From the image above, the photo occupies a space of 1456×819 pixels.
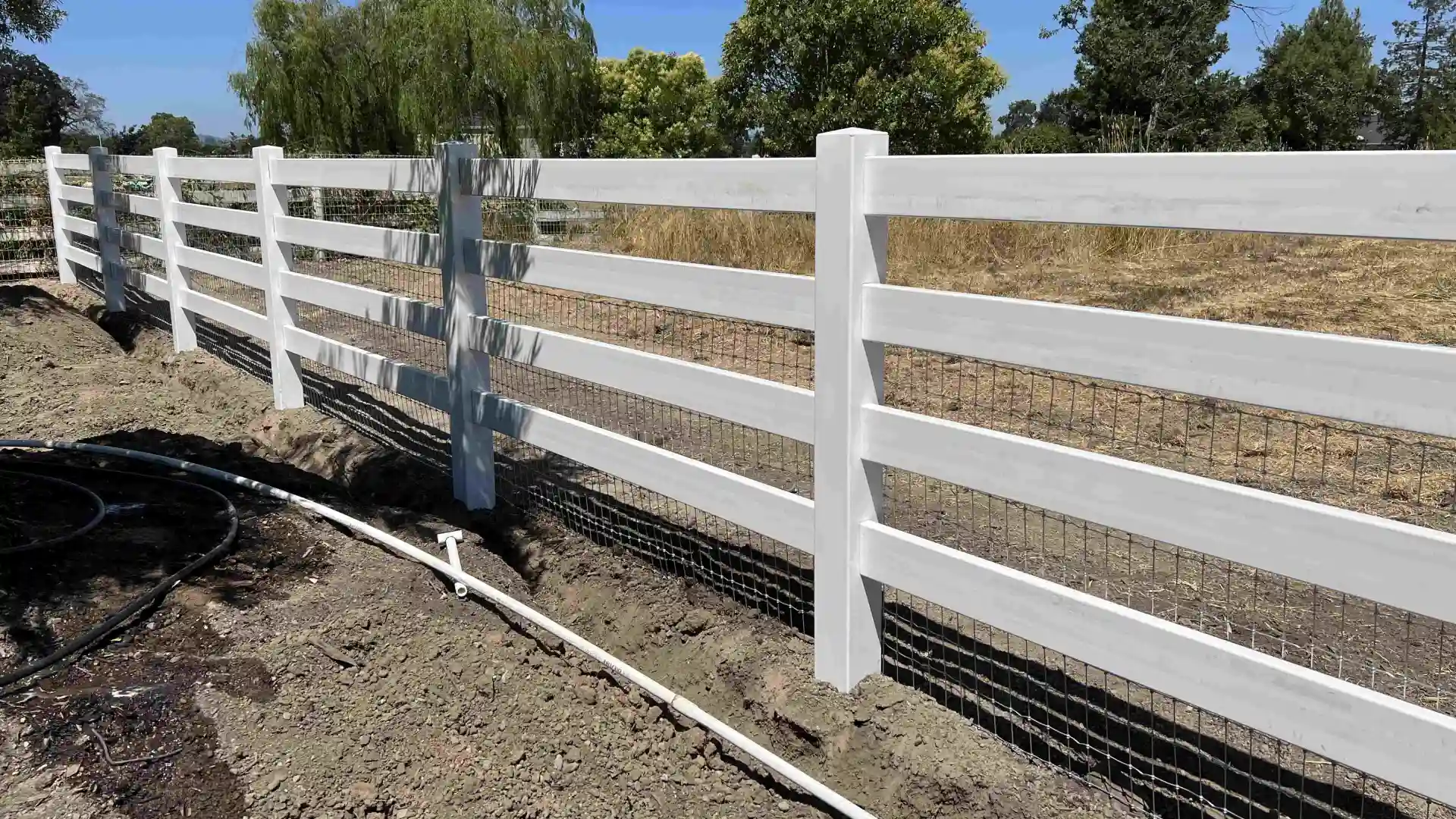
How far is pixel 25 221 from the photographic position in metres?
15.6

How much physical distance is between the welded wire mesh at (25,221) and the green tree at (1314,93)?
157 ft

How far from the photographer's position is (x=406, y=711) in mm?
3373

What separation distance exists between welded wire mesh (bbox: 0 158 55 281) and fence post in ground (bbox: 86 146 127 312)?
5.26 meters

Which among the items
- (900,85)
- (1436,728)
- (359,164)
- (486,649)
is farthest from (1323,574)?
(900,85)

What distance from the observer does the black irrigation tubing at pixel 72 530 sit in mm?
4289

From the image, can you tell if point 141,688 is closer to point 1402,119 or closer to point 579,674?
point 579,674

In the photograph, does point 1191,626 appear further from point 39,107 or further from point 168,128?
point 168,128

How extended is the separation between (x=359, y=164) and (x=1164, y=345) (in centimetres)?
467

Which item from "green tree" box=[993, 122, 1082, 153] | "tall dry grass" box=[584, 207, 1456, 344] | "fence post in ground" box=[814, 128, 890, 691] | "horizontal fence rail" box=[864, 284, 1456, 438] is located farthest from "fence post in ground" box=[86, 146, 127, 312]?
"green tree" box=[993, 122, 1082, 153]

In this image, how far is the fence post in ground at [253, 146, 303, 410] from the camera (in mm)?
6902

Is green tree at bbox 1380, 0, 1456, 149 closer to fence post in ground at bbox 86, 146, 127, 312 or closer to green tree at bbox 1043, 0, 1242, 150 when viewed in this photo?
green tree at bbox 1043, 0, 1242, 150

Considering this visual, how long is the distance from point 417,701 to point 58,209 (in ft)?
37.5

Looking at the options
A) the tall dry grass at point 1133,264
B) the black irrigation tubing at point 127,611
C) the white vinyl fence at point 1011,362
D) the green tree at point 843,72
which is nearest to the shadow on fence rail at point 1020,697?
the white vinyl fence at point 1011,362

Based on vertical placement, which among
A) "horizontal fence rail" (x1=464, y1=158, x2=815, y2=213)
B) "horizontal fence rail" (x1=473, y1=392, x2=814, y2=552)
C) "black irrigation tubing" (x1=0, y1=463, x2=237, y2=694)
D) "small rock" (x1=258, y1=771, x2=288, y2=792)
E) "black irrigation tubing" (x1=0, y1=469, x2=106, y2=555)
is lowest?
"small rock" (x1=258, y1=771, x2=288, y2=792)
